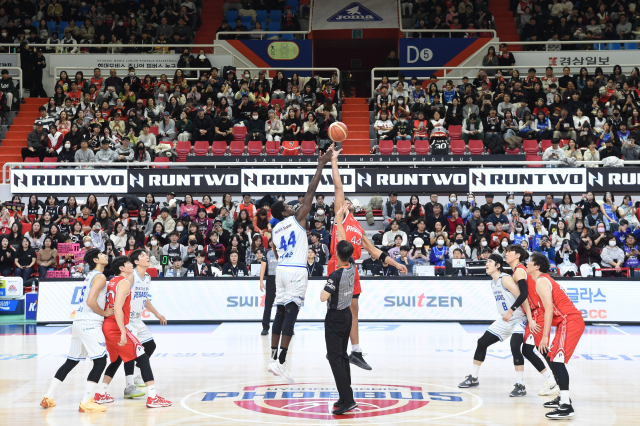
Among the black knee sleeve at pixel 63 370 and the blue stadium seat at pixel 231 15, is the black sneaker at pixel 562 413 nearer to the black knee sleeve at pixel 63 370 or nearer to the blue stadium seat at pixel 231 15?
the black knee sleeve at pixel 63 370

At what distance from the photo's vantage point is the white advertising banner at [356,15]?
2953 centimetres

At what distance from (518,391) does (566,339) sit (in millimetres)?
1261

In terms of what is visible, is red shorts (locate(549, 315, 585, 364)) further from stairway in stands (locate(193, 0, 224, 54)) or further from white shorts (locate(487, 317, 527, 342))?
stairway in stands (locate(193, 0, 224, 54))

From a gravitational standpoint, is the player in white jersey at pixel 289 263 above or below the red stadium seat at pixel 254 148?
below

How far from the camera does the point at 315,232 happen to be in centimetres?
1770

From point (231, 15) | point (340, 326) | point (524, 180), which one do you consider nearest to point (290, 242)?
point (340, 326)

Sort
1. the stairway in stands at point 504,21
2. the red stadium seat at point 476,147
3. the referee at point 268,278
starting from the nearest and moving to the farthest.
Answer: the referee at point 268,278, the red stadium seat at point 476,147, the stairway in stands at point 504,21

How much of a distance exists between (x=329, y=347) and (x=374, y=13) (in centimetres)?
2452

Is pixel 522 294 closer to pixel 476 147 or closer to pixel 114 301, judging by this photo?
pixel 114 301

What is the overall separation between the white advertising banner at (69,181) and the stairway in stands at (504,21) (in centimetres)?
1767

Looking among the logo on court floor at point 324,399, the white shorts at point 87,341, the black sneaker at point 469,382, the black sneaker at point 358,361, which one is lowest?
the logo on court floor at point 324,399

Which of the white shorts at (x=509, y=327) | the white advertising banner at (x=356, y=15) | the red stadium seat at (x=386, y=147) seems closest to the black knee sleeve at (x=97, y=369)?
the white shorts at (x=509, y=327)

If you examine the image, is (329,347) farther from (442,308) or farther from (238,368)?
(442,308)

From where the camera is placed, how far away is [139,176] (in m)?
20.9
